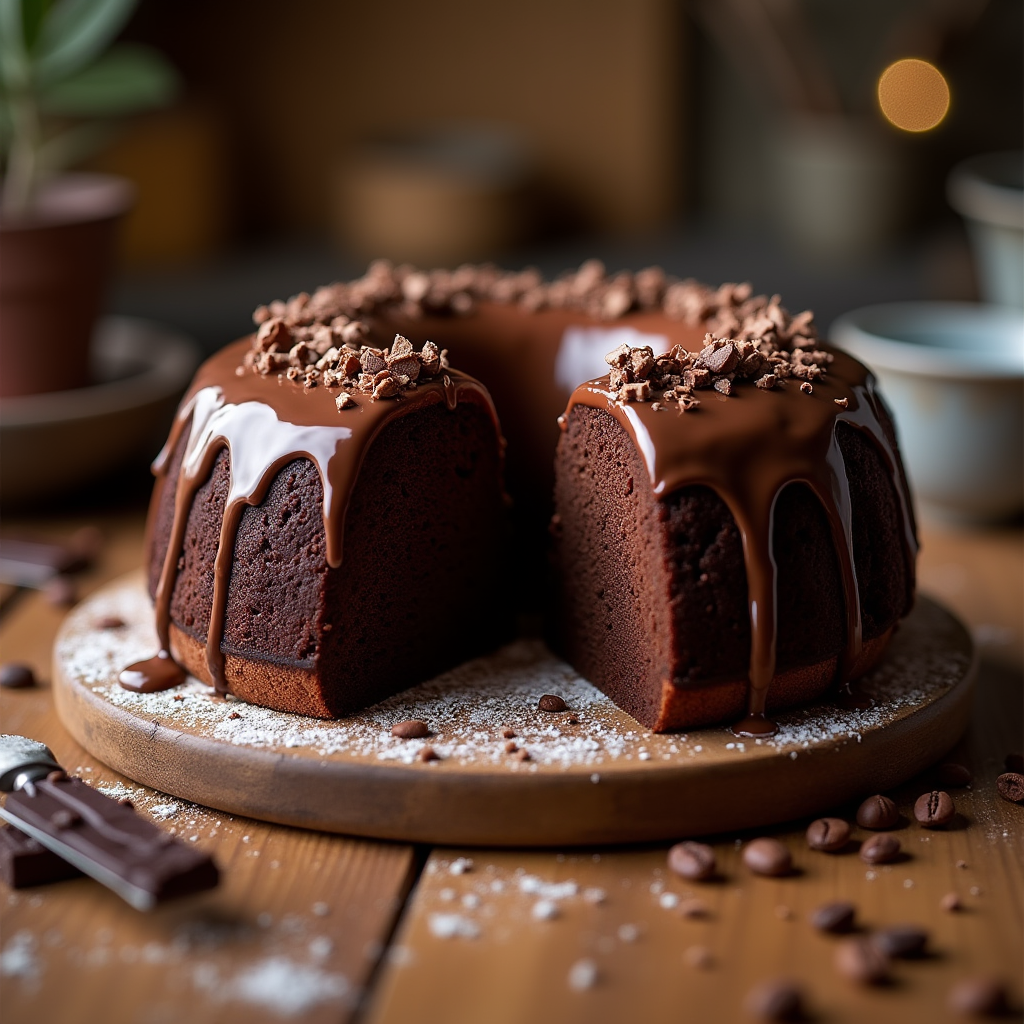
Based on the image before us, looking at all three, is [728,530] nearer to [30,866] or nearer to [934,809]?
[934,809]

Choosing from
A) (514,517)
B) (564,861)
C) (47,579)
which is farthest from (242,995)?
(47,579)

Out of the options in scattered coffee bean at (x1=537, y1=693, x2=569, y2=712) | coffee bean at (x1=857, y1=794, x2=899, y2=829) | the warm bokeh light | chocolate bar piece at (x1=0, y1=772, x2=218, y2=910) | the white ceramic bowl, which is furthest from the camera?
the warm bokeh light

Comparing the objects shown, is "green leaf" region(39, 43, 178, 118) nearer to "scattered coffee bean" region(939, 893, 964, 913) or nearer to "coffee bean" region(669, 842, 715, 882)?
"coffee bean" region(669, 842, 715, 882)

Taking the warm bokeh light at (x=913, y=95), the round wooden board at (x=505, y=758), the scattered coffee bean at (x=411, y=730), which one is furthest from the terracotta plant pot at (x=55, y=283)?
the warm bokeh light at (x=913, y=95)

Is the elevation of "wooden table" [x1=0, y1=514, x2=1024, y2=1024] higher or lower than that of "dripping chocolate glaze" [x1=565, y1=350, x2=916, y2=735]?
lower

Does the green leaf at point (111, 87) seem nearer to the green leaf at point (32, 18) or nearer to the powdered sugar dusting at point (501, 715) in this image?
the green leaf at point (32, 18)

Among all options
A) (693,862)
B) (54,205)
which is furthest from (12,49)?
(693,862)

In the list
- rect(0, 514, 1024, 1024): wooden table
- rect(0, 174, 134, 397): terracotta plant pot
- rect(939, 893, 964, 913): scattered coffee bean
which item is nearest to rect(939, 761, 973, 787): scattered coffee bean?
rect(0, 514, 1024, 1024): wooden table
